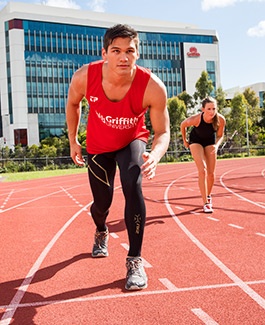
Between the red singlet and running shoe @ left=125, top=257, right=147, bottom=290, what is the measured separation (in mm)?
1053

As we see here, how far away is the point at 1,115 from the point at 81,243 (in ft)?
218

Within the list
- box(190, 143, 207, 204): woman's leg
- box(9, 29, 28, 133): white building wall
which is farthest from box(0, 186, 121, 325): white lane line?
box(9, 29, 28, 133): white building wall

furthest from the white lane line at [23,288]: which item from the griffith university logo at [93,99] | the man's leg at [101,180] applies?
the griffith university logo at [93,99]

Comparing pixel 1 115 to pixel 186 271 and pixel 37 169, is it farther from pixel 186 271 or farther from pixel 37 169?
pixel 186 271

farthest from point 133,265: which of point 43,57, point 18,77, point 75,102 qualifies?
point 43,57

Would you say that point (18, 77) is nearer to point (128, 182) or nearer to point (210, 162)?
point (210, 162)

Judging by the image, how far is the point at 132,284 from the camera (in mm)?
3090

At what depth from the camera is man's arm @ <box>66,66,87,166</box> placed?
→ 363 centimetres

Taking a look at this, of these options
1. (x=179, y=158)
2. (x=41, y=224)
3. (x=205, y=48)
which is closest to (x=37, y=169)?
(x=179, y=158)

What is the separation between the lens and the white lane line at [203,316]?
7.94 feet

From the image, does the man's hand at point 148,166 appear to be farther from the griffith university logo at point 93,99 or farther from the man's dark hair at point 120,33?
the man's dark hair at point 120,33

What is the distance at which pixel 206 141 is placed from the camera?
7.33 m

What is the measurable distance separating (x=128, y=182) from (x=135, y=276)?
780 mm

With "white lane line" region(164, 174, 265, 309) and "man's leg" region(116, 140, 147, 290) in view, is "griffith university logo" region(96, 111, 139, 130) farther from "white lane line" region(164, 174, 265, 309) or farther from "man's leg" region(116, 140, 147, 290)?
"white lane line" region(164, 174, 265, 309)
